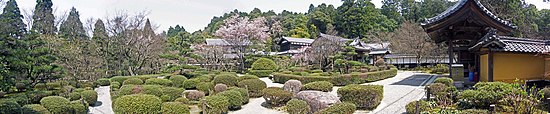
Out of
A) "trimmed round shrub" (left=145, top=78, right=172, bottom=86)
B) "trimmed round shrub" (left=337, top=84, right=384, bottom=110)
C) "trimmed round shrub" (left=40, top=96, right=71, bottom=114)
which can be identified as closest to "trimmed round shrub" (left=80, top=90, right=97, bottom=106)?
"trimmed round shrub" (left=40, top=96, right=71, bottom=114)

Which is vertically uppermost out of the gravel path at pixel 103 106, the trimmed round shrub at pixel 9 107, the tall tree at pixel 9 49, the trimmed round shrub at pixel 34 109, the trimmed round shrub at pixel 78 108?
the tall tree at pixel 9 49

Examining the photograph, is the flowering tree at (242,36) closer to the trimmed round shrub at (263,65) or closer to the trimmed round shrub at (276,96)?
the trimmed round shrub at (263,65)

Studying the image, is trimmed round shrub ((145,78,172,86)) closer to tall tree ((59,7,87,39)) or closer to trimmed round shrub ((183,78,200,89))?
trimmed round shrub ((183,78,200,89))

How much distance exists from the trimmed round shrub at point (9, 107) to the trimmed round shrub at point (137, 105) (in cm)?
209

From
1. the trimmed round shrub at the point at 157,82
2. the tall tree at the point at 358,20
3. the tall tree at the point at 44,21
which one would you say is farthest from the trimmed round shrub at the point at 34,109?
the tall tree at the point at 358,20

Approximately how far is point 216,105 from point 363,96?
12.8ft

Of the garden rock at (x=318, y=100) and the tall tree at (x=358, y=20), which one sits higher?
the tall tree at (x=358, y=20)

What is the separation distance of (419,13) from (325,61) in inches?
1218

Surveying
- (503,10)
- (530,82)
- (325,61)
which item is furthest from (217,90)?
(503,10)

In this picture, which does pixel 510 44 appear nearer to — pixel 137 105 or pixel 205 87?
pixel 137 105

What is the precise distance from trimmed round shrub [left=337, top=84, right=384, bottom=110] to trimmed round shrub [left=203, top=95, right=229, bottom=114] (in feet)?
10.6

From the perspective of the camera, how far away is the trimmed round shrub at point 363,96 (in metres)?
9.05

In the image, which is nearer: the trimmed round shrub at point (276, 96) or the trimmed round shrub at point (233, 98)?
the trimmed round shrub at point (233, 98)

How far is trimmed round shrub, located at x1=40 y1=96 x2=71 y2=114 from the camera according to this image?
887 cm
